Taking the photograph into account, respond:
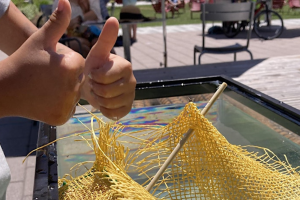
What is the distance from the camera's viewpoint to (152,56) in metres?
6.88

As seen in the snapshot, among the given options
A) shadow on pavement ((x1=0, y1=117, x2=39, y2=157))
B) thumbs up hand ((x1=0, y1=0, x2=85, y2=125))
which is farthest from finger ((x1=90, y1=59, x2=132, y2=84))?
shadow on pavement ((x1=0, y1=117, x2=39, y2=157))

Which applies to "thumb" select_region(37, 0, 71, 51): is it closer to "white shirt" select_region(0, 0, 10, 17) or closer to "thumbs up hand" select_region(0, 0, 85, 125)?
"thumbs up hand" select_region(0, 0, 85, 125)

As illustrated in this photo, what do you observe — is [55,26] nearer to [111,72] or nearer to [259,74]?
[111,72]

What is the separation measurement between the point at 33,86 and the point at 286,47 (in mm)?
7308

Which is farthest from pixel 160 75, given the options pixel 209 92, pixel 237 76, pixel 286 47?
pixel 286 47

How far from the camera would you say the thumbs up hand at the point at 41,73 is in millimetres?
577

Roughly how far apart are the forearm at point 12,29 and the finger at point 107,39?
226 millimetres

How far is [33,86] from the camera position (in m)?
0.58

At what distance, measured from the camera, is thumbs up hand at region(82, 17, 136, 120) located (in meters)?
0.82

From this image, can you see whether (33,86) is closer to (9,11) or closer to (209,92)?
(9,11)

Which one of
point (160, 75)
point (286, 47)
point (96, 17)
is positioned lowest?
point (286, 47)

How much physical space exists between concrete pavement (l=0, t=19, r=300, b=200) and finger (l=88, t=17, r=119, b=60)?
1.70m

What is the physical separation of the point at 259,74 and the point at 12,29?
272 centimetres

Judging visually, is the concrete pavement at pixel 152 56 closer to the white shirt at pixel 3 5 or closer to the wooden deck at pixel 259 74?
the wooden deck at pixel 259 74
